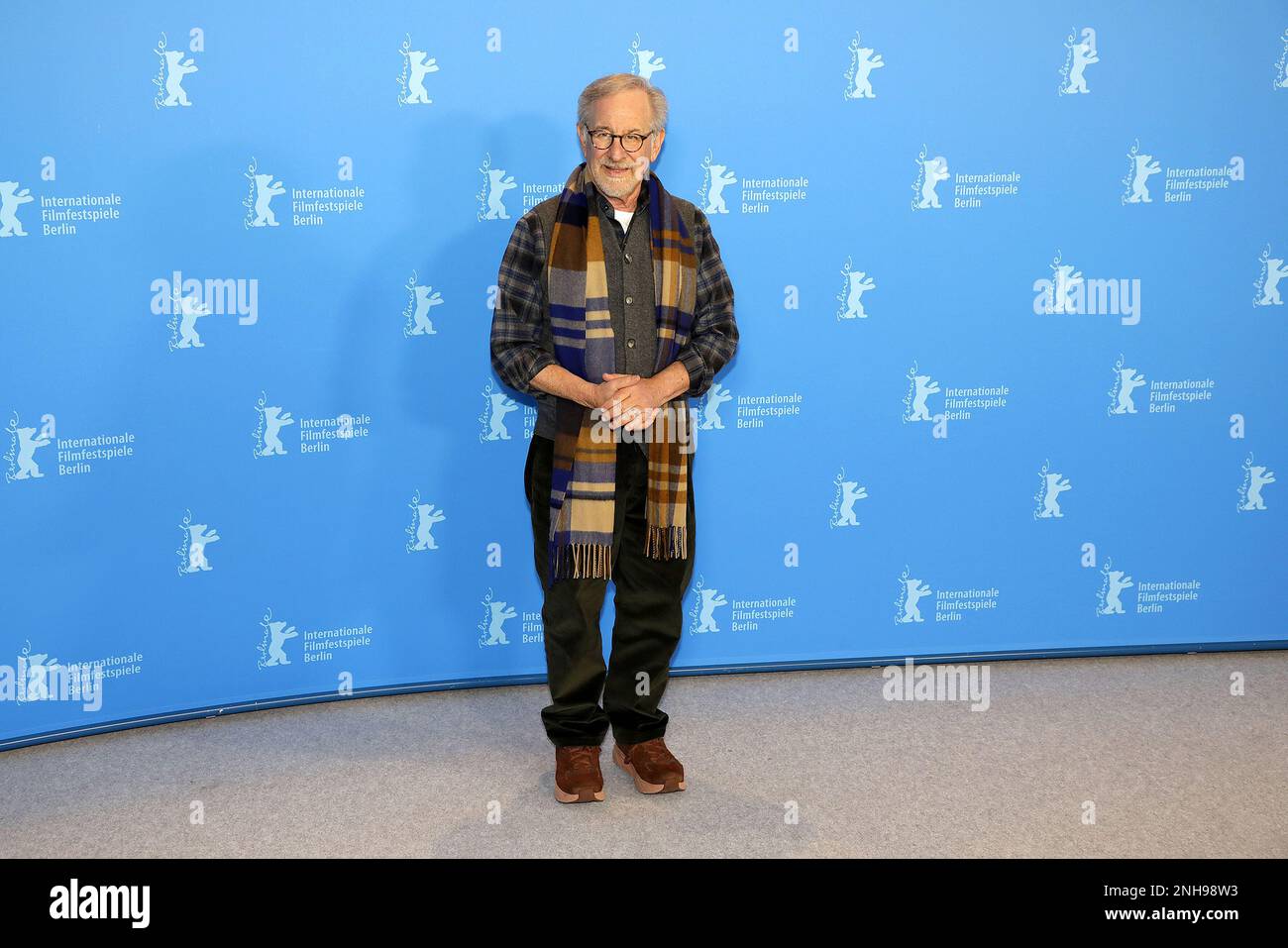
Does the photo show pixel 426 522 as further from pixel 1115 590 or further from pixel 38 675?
pixel 1115 590

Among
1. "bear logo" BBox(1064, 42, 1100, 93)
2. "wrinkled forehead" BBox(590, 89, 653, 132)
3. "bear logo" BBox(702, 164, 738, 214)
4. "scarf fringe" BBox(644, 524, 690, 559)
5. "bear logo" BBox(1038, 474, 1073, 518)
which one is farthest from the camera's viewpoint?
"bear logo" BBox(1038, 474, 1073, 518)

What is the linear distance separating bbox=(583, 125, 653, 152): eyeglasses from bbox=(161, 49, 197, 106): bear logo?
113 cm

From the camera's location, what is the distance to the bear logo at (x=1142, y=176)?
10.5 feet

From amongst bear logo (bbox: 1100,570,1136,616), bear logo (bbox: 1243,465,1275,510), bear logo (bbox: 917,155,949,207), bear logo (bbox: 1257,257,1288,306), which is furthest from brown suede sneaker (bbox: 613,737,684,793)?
bear logo (bbox: 1257,257,1288,306)

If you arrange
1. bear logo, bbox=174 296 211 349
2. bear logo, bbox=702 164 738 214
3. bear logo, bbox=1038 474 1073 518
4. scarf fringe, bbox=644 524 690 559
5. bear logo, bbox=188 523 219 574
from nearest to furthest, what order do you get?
scarf fringe, bbox=644 524 690 559, bear logo, bbox=174 296 211 349, bear logo, bbox=188 523 219 574, bear logo, bbox=702 164 738 214, bear logo, bbox=1038 474 1073 518

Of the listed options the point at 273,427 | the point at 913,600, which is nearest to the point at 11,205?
the point at 273,427

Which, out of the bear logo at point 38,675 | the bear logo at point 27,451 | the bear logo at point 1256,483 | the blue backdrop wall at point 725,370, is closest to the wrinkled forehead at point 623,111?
the blue backdrop wall at point 725,370

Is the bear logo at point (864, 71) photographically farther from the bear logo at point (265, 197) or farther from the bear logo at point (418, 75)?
the bear logo at point (265, 197)

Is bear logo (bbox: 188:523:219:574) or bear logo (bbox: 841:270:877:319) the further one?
bear logo (bbox: 841:270:877:319)

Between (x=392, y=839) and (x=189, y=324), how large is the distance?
1434mm

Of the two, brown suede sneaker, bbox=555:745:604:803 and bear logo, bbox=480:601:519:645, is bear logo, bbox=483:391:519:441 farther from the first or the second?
brown suede sneaker, bbox=555:745:604:803

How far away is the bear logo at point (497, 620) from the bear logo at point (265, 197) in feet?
4.10

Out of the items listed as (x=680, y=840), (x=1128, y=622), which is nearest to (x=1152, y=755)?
(x=1128, y=622)

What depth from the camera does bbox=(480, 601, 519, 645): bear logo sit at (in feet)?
10.5
